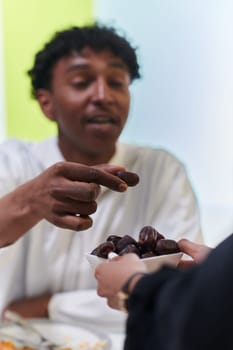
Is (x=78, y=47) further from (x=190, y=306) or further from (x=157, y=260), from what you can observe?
(x=190, y=306)

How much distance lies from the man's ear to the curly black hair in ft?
0.04

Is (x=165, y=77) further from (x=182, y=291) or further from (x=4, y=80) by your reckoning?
(x=182, y=291)

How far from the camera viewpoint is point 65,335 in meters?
0.78

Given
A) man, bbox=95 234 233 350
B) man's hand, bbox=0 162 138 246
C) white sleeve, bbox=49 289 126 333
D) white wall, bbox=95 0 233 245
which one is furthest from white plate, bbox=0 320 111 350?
white wall, bbox=95 0 233 245

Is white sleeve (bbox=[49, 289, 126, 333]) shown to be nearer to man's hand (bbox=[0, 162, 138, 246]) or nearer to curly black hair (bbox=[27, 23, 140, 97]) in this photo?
man's hand (bbox=[0, 162, 138, 246])

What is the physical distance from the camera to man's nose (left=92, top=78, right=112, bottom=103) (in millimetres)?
1016

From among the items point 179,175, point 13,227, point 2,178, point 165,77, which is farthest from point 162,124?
point 13,227

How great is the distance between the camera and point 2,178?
3.30ft

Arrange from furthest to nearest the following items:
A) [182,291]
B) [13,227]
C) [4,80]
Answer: [4,80], [13,227], [182,291]

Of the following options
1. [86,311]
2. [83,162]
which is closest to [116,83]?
[83,162]

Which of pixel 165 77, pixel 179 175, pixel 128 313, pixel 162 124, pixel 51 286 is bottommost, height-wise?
pixel 51 286

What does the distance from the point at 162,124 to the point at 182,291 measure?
3.30 feet

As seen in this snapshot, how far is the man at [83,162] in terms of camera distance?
98 centimetres

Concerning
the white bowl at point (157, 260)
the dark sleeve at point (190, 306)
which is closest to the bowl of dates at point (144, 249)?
the white bowl at point (157, 260)
